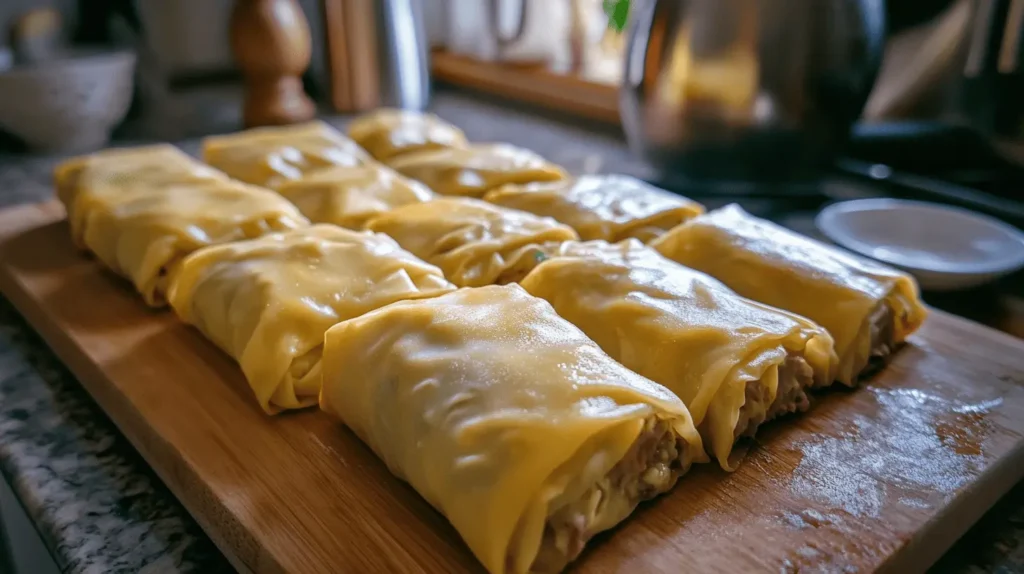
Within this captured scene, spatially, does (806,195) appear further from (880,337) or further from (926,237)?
(880,337)

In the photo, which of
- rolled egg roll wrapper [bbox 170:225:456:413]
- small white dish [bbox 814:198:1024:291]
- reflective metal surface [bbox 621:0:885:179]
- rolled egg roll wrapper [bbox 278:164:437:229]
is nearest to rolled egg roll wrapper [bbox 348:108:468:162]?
rolled egg roll wrapper [bbox 278:164:437:229]

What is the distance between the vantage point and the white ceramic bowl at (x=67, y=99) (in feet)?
6.55

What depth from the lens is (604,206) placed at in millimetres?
1473

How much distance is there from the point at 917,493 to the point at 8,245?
5.07 feet

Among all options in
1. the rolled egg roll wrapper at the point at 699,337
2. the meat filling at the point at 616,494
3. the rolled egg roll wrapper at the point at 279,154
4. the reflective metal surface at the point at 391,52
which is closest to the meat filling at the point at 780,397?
the rolled egg roll wrapper at the point at 699,337

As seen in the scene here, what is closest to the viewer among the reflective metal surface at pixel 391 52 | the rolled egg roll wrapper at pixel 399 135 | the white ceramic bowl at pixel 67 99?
the rolled egg roll wrapper at pixel 399 135

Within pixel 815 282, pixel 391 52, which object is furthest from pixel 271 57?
pixel 815 282

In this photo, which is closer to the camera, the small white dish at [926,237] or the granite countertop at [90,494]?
the granite countertop at [90,494]

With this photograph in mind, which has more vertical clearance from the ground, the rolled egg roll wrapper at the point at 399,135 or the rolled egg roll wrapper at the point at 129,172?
the rolled egg roll wrapper at the point at 129,172

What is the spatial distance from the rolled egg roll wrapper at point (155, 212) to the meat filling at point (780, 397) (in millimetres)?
828

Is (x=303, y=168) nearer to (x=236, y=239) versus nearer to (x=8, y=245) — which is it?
(x=236, y=239)

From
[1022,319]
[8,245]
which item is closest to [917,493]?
[1022,319]

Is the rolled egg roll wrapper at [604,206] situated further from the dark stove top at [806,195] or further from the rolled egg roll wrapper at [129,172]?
the rolled egg roll wrapper at [129,172]

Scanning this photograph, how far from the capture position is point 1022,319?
137 centimetres
